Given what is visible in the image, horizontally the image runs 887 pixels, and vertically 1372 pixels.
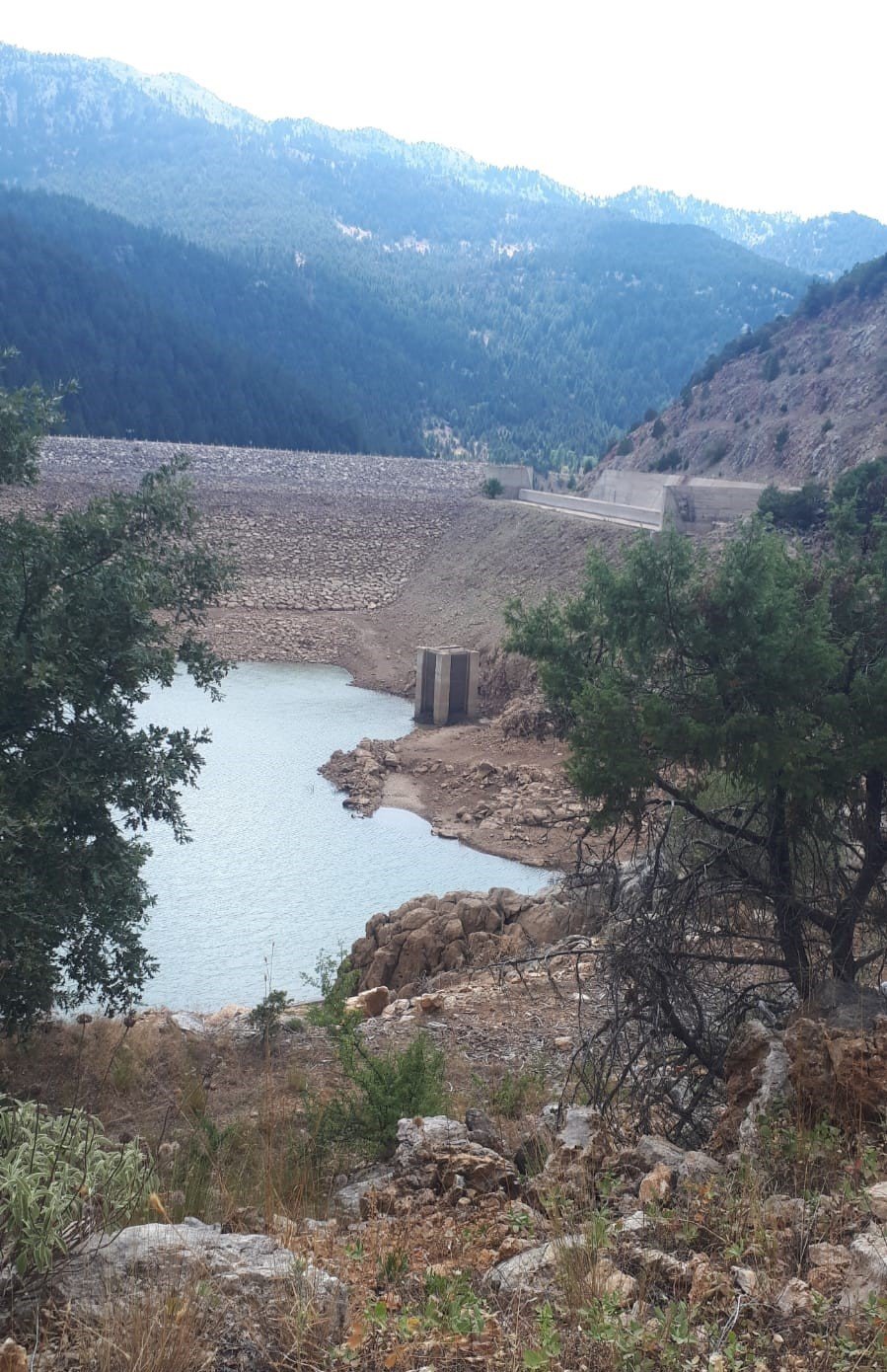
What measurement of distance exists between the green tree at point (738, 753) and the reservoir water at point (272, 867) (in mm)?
4998

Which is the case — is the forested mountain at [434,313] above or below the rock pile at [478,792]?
above

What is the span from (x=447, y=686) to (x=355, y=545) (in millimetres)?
19354

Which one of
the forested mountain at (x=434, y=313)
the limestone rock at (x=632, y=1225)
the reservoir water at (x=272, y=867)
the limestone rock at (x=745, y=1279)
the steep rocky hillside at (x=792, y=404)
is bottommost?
the reservoir water at (x=272, y=867)

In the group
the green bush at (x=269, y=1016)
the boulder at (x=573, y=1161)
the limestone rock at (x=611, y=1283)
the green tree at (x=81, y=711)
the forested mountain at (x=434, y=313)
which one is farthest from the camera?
the forested mountain at (x=434, y=313)

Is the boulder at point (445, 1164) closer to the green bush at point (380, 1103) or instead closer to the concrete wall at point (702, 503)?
the green bush at point (380, 1103)

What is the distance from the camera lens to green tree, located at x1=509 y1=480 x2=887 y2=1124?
601cm

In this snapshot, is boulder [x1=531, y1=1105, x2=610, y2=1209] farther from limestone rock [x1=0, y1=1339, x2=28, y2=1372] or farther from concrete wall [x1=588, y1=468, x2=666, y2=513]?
concrete wall [x1=588, y1=468, x2=666, y2=513]

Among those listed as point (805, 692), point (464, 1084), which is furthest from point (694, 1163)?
point (464, 1084)

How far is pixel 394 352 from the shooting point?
131 metres

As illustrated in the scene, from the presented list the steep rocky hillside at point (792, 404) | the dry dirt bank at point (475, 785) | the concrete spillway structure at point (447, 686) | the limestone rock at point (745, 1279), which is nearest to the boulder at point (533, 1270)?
the limestone rock at point (745, 1279)

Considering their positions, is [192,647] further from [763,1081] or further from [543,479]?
[543,479]

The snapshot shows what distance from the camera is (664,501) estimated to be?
37.7 metres

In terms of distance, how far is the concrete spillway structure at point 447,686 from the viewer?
29.1 m

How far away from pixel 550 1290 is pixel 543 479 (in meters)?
62.8
